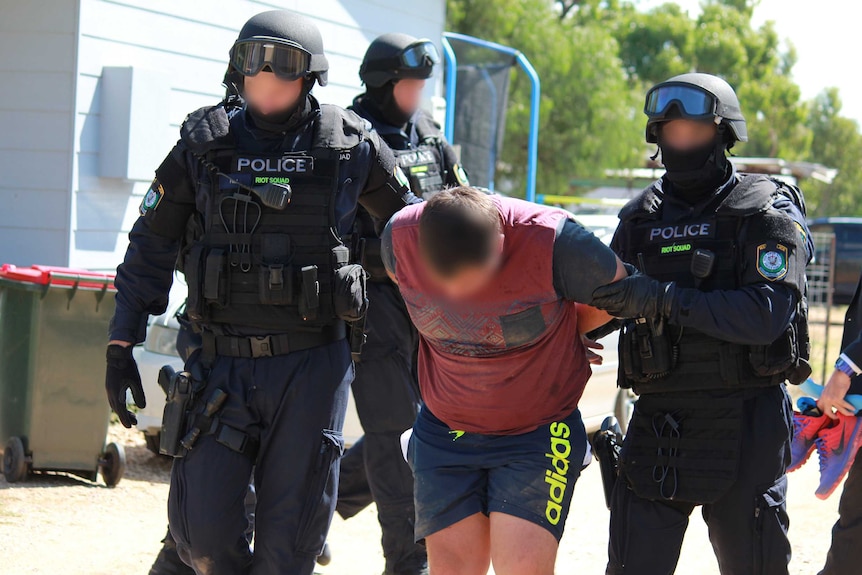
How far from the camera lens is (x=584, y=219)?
8.86 m

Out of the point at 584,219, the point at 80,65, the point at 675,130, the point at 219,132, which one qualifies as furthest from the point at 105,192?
the point at 675,130

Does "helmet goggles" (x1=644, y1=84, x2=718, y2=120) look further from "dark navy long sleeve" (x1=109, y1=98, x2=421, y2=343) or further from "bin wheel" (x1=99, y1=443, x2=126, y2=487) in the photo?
"bin wheel" (x1=99, y1=443, x2=126, y2=487)

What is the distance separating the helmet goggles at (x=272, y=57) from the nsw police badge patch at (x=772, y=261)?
5.57ft

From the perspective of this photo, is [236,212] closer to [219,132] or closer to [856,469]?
[219,132]

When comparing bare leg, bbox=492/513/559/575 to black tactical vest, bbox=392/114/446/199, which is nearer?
bare leg, bbox=492/513/559/575

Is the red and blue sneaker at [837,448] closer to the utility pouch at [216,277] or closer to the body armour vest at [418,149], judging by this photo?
the body armour vest at [418,149]

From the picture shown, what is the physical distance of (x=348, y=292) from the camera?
379 centimetres

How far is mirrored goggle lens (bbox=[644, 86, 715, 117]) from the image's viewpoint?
3.62 meters

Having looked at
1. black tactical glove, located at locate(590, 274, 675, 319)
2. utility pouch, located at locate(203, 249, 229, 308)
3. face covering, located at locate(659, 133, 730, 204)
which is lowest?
utility pouch, located at locate(203, 249, 229, 308)

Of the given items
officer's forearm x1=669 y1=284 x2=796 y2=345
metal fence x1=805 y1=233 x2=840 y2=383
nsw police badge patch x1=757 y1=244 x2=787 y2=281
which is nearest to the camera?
officer's forearm x1=669 y1=284 x2=796 y2=345

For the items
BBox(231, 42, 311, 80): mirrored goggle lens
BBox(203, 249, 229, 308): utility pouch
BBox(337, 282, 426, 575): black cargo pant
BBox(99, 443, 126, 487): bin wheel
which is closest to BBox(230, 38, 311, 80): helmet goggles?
BBox(231, 42, 311, 80): mirrored goggle lens

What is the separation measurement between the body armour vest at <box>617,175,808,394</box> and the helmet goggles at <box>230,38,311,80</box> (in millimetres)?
1326

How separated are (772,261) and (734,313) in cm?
26

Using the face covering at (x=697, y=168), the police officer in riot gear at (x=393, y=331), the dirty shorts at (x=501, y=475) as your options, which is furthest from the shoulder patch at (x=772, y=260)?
the police officer in riot gear at (x=393, y=331)
